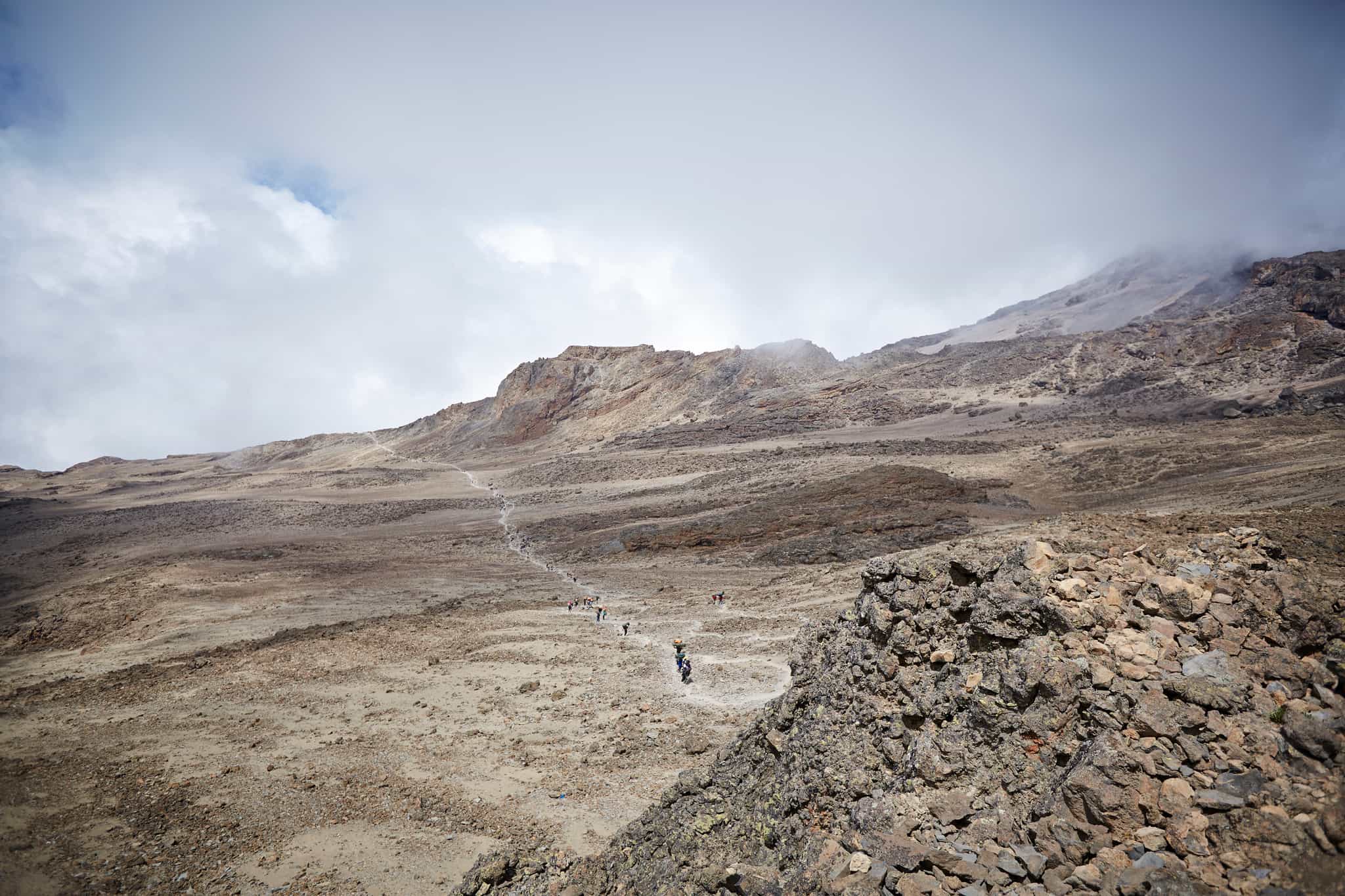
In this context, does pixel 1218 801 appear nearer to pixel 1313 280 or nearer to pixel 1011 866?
pixel 1011 866

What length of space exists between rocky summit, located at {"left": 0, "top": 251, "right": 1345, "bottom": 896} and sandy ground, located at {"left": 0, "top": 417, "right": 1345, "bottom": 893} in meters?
0.11

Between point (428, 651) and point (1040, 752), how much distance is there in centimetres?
1886

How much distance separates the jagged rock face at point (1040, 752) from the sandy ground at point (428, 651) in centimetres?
277

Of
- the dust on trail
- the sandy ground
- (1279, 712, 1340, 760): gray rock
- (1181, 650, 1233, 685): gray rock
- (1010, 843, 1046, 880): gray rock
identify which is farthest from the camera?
the dust on trail

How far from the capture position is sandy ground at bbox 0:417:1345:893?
33.0 feet

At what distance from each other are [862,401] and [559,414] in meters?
47.1

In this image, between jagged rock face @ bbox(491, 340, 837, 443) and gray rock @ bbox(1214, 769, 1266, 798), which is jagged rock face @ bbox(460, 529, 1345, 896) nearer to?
gray rock @ bbox(1214, 769, 1266, 798)

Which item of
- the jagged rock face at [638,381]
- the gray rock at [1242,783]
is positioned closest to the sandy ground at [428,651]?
the gray rock at [1242,783]

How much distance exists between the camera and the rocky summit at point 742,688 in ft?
15.2

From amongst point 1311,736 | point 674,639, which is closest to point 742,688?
point 674,639

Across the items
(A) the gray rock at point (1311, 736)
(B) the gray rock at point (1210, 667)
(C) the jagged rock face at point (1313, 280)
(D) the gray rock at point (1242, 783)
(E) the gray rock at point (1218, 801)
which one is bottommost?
(E) the gray rock at point (1218, 801)

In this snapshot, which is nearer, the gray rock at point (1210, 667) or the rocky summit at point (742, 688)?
the rocky summit at point (742, 688)

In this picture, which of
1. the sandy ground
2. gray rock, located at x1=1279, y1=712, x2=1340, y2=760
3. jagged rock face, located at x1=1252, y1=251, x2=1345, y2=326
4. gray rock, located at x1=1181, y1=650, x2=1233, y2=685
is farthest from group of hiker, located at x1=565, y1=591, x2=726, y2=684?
jagged rock face, located at x1=1252, y1=251, x2=1345, y2=326

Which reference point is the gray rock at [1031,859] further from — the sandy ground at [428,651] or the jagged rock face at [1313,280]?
the jagged rock face at [1313,280]
